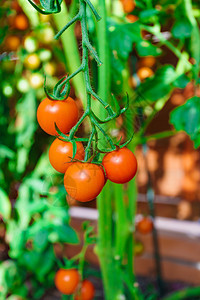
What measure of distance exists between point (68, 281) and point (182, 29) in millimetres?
860

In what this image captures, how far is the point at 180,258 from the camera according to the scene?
5.85 feet

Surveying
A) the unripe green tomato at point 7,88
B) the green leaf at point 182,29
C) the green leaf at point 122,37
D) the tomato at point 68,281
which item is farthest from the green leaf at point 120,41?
the unripe green tomato at point 7,88

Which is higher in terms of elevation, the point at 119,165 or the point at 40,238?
the point at 119,165

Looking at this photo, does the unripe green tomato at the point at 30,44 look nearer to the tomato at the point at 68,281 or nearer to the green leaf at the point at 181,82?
the green leaf at the point at 181,82

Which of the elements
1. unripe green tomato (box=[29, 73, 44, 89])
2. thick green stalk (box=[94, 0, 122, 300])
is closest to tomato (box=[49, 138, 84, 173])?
thick green stalk (box=[94, 0, 122, 300])

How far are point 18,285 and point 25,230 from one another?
1.16 ft

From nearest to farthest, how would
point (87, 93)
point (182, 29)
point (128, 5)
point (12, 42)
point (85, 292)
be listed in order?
A: point (87, 93)
point (182, 29)
point (128, 5)
point (85, 292)
point (12, 42)

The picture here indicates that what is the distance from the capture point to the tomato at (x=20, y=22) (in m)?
1.35

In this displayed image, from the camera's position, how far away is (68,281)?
1.05 m

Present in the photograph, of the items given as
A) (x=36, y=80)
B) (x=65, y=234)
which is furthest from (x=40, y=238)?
(x=36, y=80)

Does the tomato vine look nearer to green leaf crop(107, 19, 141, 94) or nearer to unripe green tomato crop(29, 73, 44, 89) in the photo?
green leaf crop(107, 19, 141, 94)

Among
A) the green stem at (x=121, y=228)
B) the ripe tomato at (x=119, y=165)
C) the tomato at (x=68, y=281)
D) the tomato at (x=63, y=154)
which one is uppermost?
the tomato at (x=63, y=154)

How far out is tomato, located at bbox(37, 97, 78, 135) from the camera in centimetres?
36

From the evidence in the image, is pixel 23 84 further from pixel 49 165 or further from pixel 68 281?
pixel 68 281
